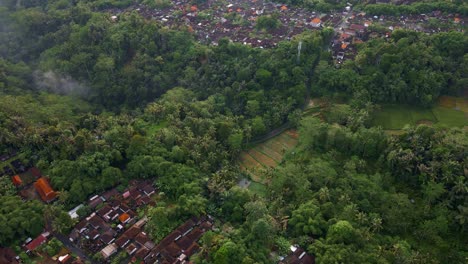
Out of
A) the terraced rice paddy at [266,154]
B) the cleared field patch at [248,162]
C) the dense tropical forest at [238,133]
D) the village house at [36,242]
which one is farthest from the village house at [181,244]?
the cleared field patch at [248,162]

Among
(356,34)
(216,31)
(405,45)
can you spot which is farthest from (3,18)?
(405,45)

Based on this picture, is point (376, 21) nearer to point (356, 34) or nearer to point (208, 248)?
Result: point (356, 34)

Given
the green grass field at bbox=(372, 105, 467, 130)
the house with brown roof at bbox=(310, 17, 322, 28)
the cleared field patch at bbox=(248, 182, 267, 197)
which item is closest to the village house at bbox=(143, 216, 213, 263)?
the cleared field patch at bbox=(248, 182, 267, 197)

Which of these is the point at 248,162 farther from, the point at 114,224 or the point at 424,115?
the point at 424,115

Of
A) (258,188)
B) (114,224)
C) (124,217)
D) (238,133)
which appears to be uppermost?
(238,133)

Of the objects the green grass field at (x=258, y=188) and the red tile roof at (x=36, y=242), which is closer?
the red tile roof at (x=36, y=242)

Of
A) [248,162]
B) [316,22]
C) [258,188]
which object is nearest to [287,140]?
[248,162]

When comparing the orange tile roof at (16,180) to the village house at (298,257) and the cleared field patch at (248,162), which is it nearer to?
the cleared field patch at (248,162)
